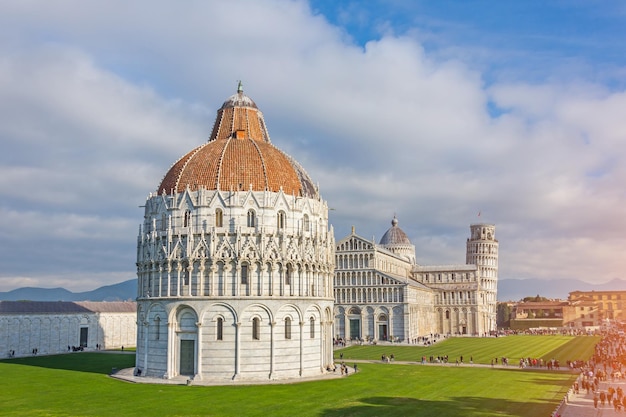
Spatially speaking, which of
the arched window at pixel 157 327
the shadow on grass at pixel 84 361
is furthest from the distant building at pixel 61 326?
the arched window at pixel 157 327

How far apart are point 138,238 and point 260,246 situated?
1540 centimetres

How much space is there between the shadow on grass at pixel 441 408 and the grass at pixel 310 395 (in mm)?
66

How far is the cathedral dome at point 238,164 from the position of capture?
6006cm

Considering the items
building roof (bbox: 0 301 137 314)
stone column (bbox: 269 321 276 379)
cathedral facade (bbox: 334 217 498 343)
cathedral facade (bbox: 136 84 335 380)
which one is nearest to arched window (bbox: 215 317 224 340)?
cathedral facade (bbox: 136 84 335 380)

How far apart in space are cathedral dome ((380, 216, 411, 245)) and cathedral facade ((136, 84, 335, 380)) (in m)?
108

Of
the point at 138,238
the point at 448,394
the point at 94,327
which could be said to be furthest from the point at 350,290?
the point at 448,394

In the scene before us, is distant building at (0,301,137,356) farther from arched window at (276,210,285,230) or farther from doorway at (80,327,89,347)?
arched window at (276,210,285,230)

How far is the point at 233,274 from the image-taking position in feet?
184

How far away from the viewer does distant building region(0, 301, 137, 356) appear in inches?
3310

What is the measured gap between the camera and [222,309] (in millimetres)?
55219

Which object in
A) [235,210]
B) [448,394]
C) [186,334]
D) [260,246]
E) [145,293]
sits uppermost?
[235,210]

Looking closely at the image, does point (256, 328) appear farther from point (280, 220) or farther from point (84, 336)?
point (84, 336)

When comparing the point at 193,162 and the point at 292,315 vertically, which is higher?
the point at 193,162

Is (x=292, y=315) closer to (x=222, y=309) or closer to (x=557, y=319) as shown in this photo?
(x=222, y=309)
